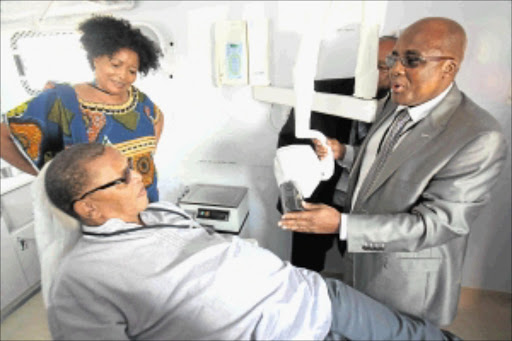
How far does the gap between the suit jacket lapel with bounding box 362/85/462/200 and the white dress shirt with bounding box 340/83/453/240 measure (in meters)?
0.02

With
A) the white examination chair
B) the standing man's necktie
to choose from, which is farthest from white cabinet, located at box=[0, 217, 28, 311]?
the standing man's necktie

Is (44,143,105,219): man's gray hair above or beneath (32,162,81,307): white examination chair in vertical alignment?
above

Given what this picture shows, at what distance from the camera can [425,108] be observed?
3.08 feet

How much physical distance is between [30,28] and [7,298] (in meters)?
1.34

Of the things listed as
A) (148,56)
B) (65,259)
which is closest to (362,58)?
(148,56)

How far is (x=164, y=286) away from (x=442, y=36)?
3.56ft

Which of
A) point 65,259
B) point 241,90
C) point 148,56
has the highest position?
point 148,56

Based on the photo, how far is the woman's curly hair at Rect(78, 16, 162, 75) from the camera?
3.08 ft

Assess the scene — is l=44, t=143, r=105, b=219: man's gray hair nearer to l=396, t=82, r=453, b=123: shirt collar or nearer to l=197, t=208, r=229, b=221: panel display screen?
l=197, t=208, r=229, b=221: panel display screen

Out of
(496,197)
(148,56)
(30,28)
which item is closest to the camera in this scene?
(30,28)

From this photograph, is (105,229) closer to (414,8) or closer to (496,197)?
(414,8)

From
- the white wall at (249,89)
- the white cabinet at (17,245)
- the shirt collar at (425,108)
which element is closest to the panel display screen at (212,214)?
the white wall at (249,89)

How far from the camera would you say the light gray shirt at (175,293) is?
A: 2.35 feet

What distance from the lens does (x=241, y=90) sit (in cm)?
139
